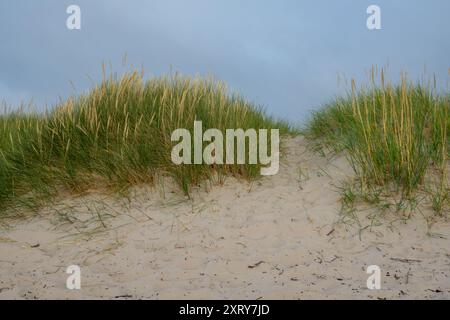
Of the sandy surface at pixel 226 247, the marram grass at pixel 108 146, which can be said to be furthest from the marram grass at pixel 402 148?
the marram grass at pixel 108 146

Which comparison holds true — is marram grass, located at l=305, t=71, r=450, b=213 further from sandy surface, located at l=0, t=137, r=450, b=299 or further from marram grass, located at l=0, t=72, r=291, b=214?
marram grass, located at l=0, t=72, r=291, b=214

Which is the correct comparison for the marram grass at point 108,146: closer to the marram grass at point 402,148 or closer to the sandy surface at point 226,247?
the sandy surface at point 226,247

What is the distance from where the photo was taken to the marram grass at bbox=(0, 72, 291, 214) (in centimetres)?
550

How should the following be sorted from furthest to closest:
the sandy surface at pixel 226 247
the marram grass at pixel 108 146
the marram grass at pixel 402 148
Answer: the marram grass at pixel 108 146 → the marram grass at pixel 402 148 → the sandy surface at pixel 226 247

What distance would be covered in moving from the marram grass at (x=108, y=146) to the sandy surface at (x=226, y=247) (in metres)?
0.23

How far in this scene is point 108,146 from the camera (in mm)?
5809

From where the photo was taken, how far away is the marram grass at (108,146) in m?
5.50

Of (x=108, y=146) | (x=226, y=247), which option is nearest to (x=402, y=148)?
(x=226, y=247)

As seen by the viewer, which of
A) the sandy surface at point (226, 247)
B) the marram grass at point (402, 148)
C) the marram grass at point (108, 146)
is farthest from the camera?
the marram grass at point (108, 146)

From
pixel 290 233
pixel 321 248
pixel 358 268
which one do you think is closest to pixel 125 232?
pixel 290 233

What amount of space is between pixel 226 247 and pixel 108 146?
2174mm

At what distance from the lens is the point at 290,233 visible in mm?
4609

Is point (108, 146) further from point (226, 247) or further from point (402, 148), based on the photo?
point (402, 148)
